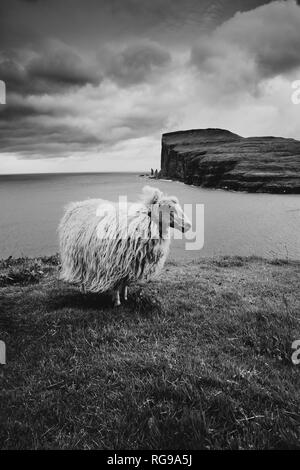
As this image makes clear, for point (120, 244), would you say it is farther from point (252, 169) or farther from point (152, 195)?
point (252, 169)

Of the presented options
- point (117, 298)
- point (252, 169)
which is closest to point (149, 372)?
point (117, 298)

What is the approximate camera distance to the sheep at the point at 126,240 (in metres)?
5.80

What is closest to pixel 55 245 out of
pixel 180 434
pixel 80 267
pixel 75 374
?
pixel 80 267

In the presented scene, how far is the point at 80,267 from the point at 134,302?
153cm

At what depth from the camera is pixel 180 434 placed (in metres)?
2.76

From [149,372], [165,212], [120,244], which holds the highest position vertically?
[165,212]

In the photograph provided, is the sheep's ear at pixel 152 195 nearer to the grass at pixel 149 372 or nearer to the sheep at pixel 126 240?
the sheep at pixel 126 240

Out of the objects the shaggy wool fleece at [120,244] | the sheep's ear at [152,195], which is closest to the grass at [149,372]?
the shaggy wool fleece at [120,244]

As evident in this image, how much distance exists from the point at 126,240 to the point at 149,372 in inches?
108

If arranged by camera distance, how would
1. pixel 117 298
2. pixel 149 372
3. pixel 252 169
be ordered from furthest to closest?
pixel 252 169 < pixel 117 298 < pixel 149 372

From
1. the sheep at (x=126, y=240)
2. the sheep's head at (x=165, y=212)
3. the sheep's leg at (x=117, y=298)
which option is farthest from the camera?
the sheep's leg at (x=117, y=298)

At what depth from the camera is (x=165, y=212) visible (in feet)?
18.9

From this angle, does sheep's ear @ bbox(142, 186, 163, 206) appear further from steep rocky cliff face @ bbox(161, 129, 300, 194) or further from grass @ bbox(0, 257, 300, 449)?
steep rocky cliff face @ bbox(161, 129, 300, 194)

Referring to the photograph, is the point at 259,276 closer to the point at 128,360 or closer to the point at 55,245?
the point at 128,360
